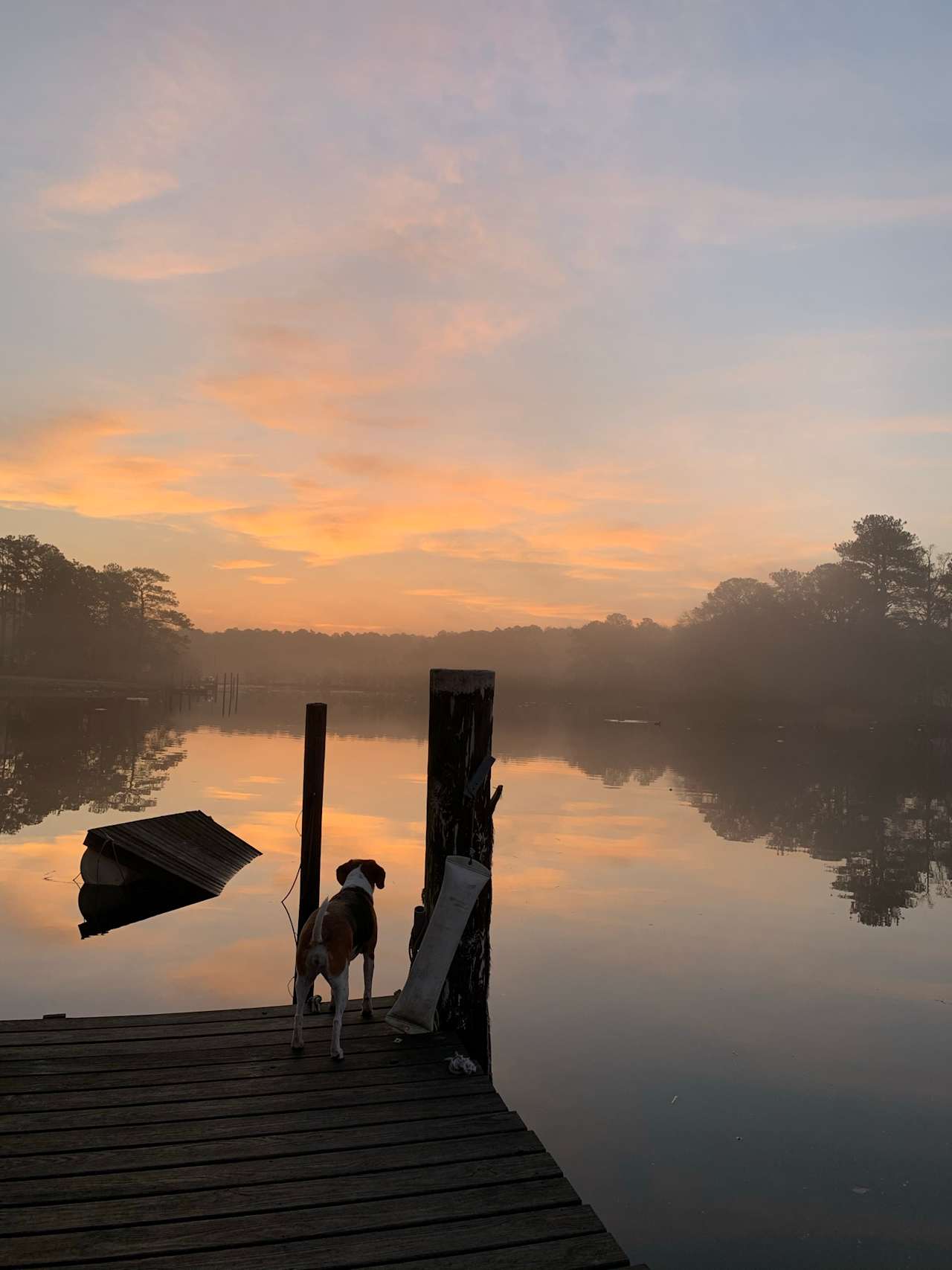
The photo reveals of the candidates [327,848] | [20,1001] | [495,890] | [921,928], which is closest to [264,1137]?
[20,1001]

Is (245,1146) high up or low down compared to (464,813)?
down

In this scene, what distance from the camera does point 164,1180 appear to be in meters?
4.82

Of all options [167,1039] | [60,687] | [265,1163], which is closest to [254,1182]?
[265,1163]

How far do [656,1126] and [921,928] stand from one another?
31.5 feet

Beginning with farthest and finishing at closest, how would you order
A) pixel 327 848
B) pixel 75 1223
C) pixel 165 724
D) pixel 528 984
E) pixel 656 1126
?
pixel 165 724 < pixel 327 848 < pixel 528 984 < pixel 656 1126 < pixel 75 1223

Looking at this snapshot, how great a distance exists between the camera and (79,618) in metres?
120

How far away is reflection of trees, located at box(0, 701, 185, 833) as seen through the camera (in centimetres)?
2475

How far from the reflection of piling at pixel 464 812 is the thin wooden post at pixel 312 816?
3.65 metres

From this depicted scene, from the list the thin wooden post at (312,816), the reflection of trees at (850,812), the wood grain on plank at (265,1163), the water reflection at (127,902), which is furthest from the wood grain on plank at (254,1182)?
the reflection of trees at (850,812)

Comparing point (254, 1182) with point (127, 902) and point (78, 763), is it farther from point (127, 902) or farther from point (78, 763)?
point (78, 763)

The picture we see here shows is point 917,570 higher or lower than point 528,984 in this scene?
higher

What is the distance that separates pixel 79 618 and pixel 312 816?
11966 cm

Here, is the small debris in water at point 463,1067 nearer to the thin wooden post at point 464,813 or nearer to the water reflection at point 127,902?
the thin wooden post at point 464,813

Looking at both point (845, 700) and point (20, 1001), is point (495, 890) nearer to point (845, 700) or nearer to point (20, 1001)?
point (20, 1001)
